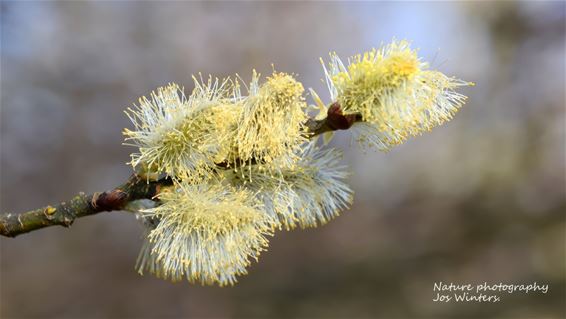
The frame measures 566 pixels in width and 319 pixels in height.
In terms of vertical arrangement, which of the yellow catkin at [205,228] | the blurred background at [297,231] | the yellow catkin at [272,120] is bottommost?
the yellow catkin at [205,228]

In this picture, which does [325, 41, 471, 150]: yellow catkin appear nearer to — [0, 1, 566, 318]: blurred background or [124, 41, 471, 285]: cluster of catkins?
[124, 41, 471, 285]: cluster of catkins

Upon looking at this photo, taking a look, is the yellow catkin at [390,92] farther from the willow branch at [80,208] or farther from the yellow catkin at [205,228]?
the willow branch at [80,208]

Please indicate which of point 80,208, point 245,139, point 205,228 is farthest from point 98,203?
point 245,139

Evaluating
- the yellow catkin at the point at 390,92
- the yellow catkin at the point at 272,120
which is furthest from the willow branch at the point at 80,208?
the yellow catkin at the point at 390,92

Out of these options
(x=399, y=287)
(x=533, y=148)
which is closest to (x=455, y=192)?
(x=533, y=148)

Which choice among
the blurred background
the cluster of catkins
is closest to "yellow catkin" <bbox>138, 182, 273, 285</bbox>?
the cluster of catkins

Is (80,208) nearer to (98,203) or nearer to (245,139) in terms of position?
(98,203)
